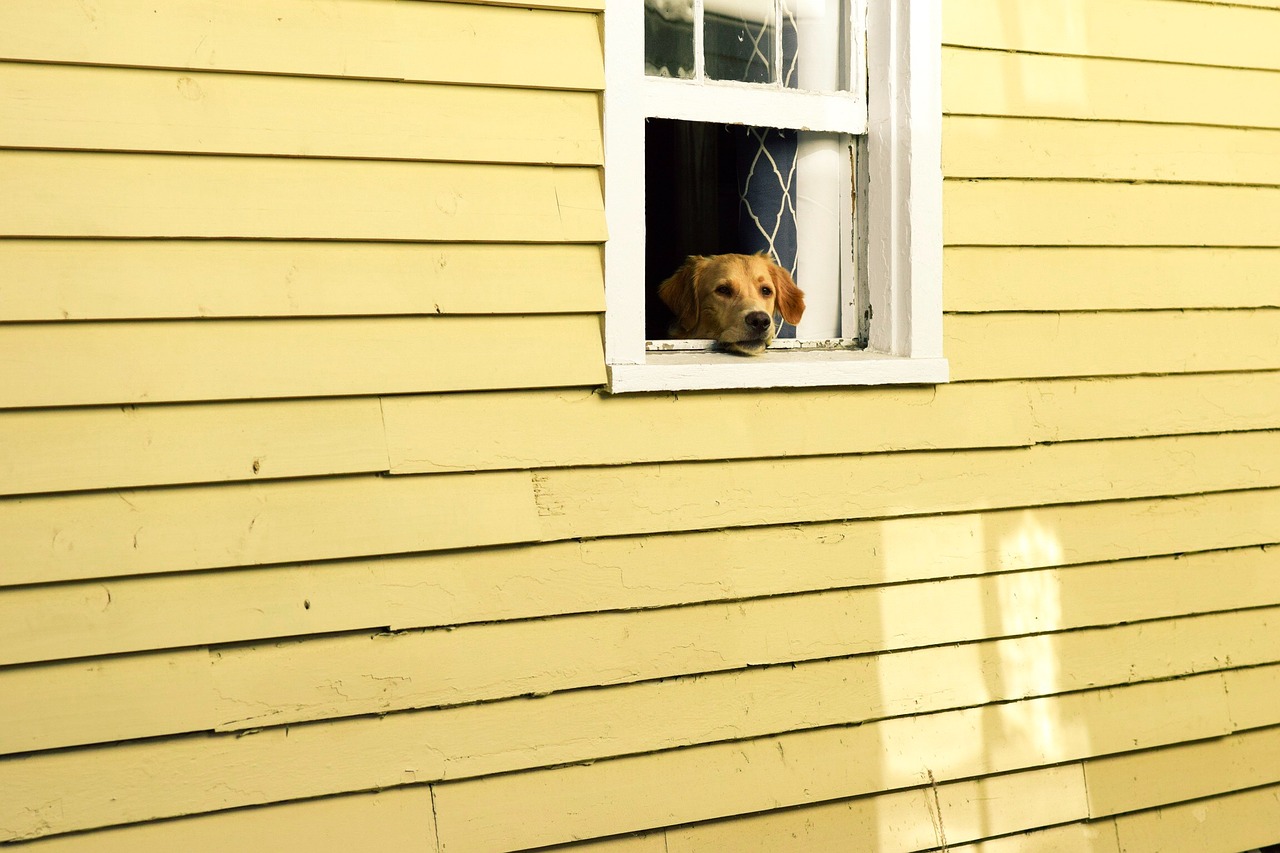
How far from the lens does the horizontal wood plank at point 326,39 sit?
2.07 metres

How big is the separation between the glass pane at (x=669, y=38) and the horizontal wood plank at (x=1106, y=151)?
0.72m

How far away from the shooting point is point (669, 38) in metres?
2.62

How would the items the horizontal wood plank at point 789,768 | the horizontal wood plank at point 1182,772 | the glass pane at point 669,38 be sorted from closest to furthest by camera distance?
the horizontal wood plank at point 789,768
the glass pane at point 669,38
the horizontal wood plank at point 1182,772

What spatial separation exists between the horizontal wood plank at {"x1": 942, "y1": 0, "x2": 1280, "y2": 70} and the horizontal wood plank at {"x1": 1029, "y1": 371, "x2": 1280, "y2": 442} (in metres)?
0.92

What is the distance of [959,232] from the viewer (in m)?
2.82

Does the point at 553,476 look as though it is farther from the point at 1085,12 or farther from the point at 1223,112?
the point at 1223,112

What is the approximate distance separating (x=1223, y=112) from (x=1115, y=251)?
0.56 meters

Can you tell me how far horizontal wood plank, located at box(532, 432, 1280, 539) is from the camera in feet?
8.16

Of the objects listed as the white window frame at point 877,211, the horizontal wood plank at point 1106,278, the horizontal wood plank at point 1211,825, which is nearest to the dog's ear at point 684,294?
the white window frame at point 877,211

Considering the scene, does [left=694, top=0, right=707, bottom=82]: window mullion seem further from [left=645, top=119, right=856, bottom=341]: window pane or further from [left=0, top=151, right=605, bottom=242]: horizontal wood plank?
[left=0, top=151, right=605, bottom=242]: horizontal wood plank

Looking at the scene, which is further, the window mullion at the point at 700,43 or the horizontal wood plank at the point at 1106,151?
the horizontal wood plank at the point at 1106,151

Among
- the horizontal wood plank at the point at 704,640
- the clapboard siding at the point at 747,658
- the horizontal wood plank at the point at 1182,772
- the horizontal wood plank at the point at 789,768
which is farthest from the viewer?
the horizontal wood plank at the point at 1182,772

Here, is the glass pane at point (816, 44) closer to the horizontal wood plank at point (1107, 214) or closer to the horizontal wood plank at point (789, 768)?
the horizontal wood plank at point (1107, 214)

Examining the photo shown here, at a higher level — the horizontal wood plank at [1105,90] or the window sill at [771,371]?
the horizontal wood plank at [1105,90]
